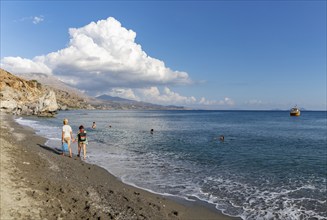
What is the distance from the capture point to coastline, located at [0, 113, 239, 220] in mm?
9305

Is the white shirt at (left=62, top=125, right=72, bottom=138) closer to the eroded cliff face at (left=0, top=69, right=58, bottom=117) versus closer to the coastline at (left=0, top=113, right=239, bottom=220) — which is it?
the coastline at (left=0, top=113, right=239, bottom=220)

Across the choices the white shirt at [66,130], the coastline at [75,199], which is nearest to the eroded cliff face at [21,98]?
the white shirt at [66,130]

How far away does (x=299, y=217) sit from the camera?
1173cm

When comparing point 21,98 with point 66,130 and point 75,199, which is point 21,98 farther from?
point 75,199

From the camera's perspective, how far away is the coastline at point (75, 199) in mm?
9305

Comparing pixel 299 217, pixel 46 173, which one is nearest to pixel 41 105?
pixel 46 173

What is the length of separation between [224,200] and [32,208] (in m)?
8.79

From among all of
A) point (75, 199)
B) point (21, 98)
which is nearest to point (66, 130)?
point (75, 199)

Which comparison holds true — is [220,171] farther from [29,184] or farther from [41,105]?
[41,105]

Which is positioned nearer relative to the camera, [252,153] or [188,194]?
[188,194]

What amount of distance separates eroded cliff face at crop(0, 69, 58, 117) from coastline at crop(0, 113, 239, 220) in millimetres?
87361

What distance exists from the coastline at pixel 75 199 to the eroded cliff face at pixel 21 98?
87361 mm

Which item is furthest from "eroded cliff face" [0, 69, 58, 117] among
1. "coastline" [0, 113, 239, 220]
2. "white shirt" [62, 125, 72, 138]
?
"coastline" [0, 113, 239, 220]

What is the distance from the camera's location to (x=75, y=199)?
10883 millimetres
